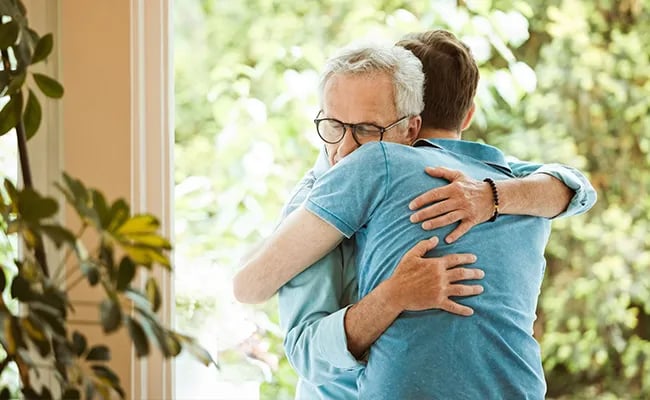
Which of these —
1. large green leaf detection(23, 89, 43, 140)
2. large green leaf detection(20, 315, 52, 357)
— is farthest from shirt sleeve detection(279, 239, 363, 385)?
large green leaf detection(20, 315, 52, 357)

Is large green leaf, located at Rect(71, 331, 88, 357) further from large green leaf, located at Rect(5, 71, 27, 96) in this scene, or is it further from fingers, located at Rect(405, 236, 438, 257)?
fingers, located at Rect(405, 236, 438, 257)

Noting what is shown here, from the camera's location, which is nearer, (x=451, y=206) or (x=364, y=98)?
(x=451, y=206)

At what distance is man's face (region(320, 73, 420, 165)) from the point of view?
5.66 ft

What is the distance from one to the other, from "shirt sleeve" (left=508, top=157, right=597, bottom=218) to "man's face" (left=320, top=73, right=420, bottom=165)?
32 cm

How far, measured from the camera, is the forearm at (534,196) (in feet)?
5.59

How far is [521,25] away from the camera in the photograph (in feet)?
10.5

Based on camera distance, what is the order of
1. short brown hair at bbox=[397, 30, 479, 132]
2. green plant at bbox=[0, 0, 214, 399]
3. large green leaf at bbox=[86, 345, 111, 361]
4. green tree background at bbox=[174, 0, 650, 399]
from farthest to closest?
1. green tree background at bbox=[174, 0, 650, 399]
2. short brown hair at bbox=[397, 30, 479, 132]
3. large green leaf at bbox=[86, 345, 111, 361]
4. green plant at bbox=[0, 0, 214, 399]

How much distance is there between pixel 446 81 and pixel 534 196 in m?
0.28

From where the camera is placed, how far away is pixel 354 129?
5.74 feet

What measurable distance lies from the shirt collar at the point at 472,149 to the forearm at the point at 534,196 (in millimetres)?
67

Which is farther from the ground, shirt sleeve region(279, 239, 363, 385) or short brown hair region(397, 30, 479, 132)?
short brown hair region(397, 30, 479, 132)

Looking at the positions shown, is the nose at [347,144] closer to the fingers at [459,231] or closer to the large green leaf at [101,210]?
the fingers at [459,231]

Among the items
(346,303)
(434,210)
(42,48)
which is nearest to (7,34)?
(42,48)

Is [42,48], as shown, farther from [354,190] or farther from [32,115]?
[354,190]
